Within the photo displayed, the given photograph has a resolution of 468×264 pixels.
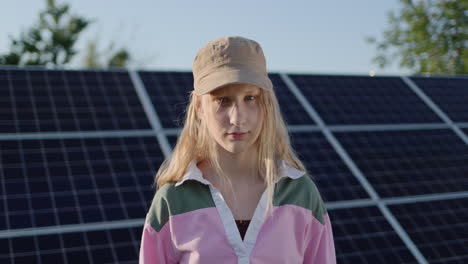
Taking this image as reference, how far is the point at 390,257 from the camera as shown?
680 centimetres

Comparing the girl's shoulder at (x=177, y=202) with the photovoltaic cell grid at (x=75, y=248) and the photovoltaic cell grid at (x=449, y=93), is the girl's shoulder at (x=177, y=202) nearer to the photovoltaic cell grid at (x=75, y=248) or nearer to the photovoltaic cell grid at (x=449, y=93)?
the photovoltaic cell grid at (x=75, y=248)

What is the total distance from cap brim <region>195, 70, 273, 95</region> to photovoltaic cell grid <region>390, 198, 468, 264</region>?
4882 millimetres

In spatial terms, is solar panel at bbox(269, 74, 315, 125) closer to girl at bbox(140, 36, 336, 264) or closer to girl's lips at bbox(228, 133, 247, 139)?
girl at bbox(140, 36, 336, 264)

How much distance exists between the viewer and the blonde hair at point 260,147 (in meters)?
2.90

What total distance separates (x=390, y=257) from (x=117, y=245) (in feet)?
9.15

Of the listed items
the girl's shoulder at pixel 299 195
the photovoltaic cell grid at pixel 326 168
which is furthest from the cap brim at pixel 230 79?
the photovoltaic cell grid at pixel 326 168

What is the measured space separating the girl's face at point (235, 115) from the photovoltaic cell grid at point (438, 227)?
477 cm

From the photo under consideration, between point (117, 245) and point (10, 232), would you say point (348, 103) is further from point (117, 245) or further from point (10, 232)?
point (10, 232)

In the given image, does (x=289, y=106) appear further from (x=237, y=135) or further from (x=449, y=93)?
(x=237, y=135)

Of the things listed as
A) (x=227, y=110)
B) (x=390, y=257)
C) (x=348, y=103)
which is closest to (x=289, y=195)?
(x=227, y=110)

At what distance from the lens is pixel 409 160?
860cm

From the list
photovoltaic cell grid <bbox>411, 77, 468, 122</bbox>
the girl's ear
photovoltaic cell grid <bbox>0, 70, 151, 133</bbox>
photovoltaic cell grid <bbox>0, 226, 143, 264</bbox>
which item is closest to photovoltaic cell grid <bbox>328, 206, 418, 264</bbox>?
photovoltaic cell grid <bbox>0, 226, 143, 264</bbox>

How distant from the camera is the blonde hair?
2896 mm

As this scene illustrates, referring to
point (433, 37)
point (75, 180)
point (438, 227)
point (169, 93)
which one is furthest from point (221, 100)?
point (433, 37)
